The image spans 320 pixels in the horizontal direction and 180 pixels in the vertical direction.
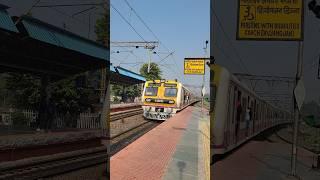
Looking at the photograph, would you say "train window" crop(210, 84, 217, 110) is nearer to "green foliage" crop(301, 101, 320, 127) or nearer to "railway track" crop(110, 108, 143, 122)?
"railway track" crop(110, 108, 143, 122)

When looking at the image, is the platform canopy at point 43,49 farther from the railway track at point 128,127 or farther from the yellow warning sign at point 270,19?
the yellow warning sign at point 270,19

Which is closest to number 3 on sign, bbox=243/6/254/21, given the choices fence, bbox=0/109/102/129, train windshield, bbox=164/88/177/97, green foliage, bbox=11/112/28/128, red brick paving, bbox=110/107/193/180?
train windshield, bbox=164/88/177/97

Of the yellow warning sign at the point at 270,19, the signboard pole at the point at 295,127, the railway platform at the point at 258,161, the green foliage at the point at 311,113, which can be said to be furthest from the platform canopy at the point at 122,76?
the green foliage at the point at 311,113

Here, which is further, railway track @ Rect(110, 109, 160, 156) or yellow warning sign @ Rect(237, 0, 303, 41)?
yellow warning sign @ Rect(237, 0, 303, 41)

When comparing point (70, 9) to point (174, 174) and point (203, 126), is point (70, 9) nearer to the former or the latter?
point (203, 126)

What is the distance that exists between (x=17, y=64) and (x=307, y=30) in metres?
2.78

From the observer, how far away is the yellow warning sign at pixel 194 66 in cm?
301

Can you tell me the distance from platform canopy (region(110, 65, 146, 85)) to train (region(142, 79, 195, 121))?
28 cm

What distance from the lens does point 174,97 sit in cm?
395

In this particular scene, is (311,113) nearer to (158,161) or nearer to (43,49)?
(43,49)

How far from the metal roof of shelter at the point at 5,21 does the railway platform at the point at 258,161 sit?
2.40 meters

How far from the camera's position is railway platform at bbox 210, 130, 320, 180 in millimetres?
3746

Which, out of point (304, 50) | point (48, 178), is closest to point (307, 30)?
point (304, 50)

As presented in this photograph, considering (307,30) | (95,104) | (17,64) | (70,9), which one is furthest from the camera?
(307,30)
